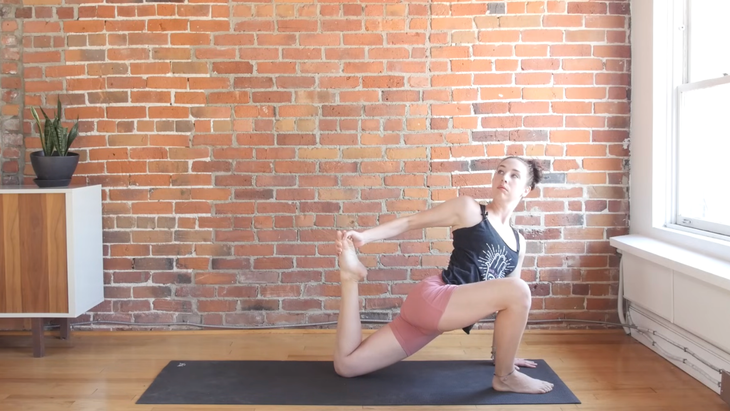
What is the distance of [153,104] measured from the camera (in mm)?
4090

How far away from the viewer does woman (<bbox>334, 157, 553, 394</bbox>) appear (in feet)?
9.75

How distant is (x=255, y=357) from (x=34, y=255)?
55.4 inches

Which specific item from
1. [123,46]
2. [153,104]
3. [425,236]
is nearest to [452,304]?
[425,236]

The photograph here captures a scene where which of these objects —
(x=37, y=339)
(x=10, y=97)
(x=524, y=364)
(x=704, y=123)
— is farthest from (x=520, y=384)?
(x=10, y=97)

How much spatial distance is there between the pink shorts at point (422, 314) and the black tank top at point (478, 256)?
109 mm

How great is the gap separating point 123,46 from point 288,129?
3.89ft

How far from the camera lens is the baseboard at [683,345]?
310cm

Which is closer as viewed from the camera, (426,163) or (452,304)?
(452,304)

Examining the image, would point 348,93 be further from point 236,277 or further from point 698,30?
point 698,30

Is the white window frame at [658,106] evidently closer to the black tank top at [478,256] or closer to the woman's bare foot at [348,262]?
the black tank top at [478,256]

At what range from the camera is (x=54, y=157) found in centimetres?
373

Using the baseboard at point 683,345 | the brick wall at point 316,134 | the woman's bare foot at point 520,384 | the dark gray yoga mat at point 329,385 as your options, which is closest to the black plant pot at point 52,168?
the brick wall at point 316,134

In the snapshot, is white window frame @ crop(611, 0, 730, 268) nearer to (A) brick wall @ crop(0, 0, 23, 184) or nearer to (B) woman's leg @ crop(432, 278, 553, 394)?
(B) woman's leg @ crop(432, 278, 553, 394)

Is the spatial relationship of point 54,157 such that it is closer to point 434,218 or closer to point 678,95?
point 434,218
